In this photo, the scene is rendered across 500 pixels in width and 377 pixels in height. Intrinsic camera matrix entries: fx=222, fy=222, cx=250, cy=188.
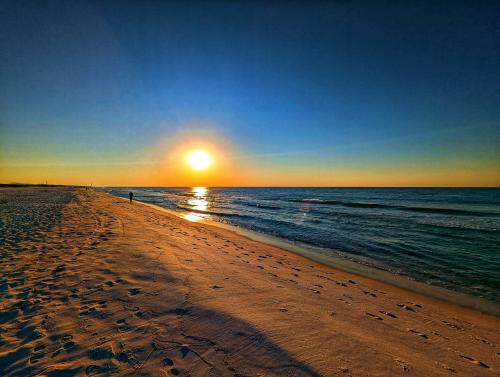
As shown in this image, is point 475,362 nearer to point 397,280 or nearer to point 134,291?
point 397,280

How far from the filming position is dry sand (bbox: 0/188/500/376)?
321cm

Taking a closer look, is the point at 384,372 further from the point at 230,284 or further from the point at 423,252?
the point at 423,252

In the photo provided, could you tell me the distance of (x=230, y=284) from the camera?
6.04m

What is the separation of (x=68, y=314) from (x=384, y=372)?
5513mm

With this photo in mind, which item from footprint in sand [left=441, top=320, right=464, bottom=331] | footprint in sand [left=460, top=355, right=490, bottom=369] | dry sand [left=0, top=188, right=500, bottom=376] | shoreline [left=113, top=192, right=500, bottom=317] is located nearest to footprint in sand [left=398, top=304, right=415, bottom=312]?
dry sand [left=0, top=188, right=500, bottom=376]

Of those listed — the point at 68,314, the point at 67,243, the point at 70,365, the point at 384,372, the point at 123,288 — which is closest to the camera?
the point at 70,365

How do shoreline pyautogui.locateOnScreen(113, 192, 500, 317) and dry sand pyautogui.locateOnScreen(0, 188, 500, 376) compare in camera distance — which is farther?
shoreline pyautogui.locateOnScreen(113, 192, 500, 317)

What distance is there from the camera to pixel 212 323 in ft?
13.4

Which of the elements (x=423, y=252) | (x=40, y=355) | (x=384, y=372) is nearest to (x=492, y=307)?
(x=423, y=252)

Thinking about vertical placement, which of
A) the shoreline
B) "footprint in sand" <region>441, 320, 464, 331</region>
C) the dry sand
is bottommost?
the shoreline

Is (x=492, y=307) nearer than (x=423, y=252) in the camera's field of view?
Yes

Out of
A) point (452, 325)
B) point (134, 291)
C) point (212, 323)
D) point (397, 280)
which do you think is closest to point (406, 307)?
point (452, 325)

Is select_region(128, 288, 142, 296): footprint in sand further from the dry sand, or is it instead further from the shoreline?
the shoreline

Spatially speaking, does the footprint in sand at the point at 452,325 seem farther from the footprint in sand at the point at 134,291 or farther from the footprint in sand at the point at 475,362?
the footprint in sand at the point at 134,291
